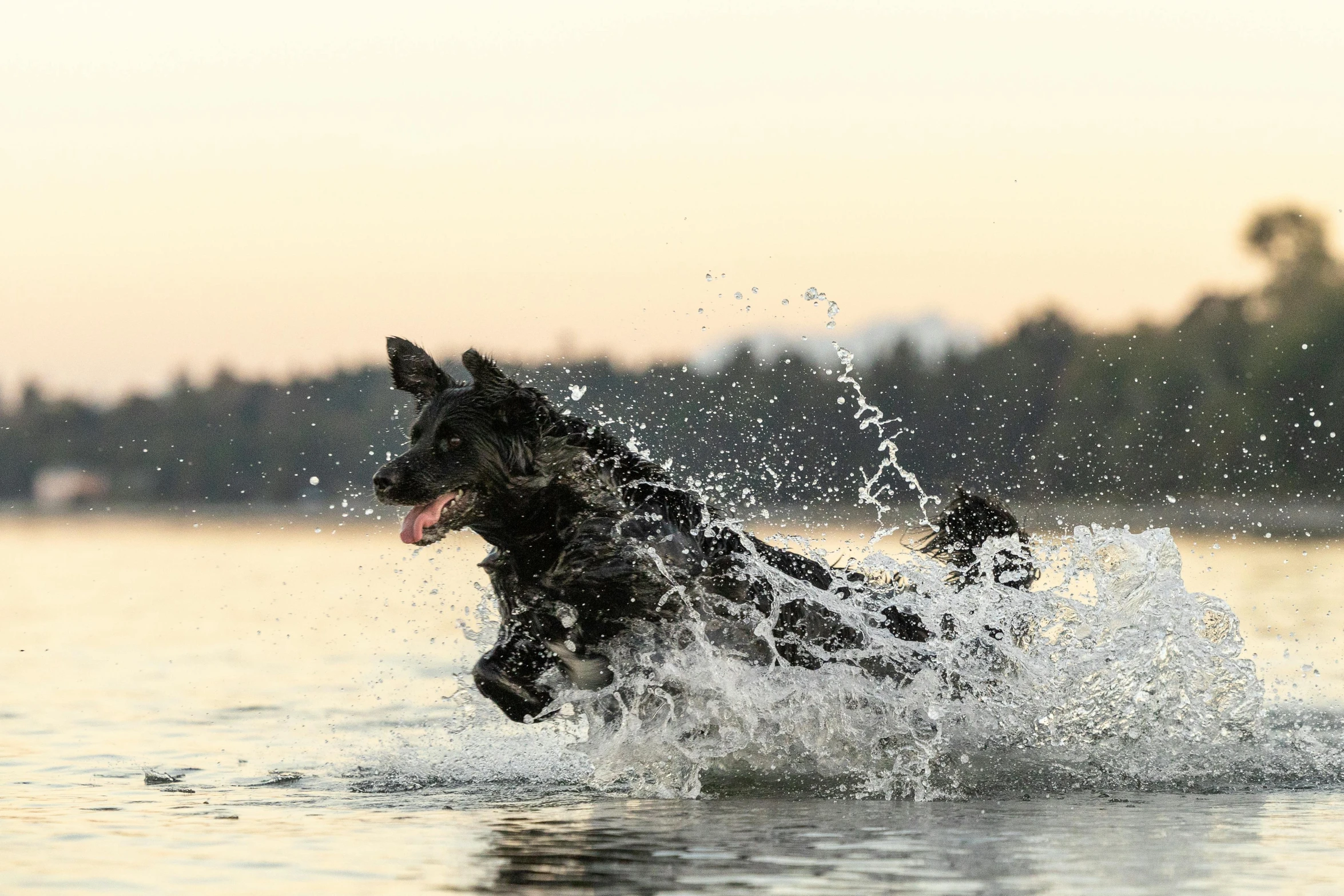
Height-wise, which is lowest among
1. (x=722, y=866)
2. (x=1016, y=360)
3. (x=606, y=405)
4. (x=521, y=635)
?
(x=722, y=866)

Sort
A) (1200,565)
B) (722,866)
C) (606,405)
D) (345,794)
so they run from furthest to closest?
(1200,565), (606,405), (345,794), (722,866)

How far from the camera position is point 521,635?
10.0 metres

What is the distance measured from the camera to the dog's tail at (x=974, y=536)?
36.4 feet

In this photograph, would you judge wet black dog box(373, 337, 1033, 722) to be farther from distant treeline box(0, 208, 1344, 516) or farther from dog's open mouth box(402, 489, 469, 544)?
distant treeline box(0, 208, 1344, 516)

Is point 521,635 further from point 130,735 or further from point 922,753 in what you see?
point 130,735

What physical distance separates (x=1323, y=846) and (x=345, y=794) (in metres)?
4.79

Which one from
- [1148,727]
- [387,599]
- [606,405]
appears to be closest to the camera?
[1148,727]

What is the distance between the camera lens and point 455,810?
930 centimetres

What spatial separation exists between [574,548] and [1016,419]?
310 ft

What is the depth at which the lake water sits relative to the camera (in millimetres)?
7469

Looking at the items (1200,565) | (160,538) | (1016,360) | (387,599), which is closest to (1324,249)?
(1016,360)

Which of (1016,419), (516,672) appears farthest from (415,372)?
(1016,419)

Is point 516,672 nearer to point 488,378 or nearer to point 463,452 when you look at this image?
point 463,452

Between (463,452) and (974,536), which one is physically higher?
(463,452)
